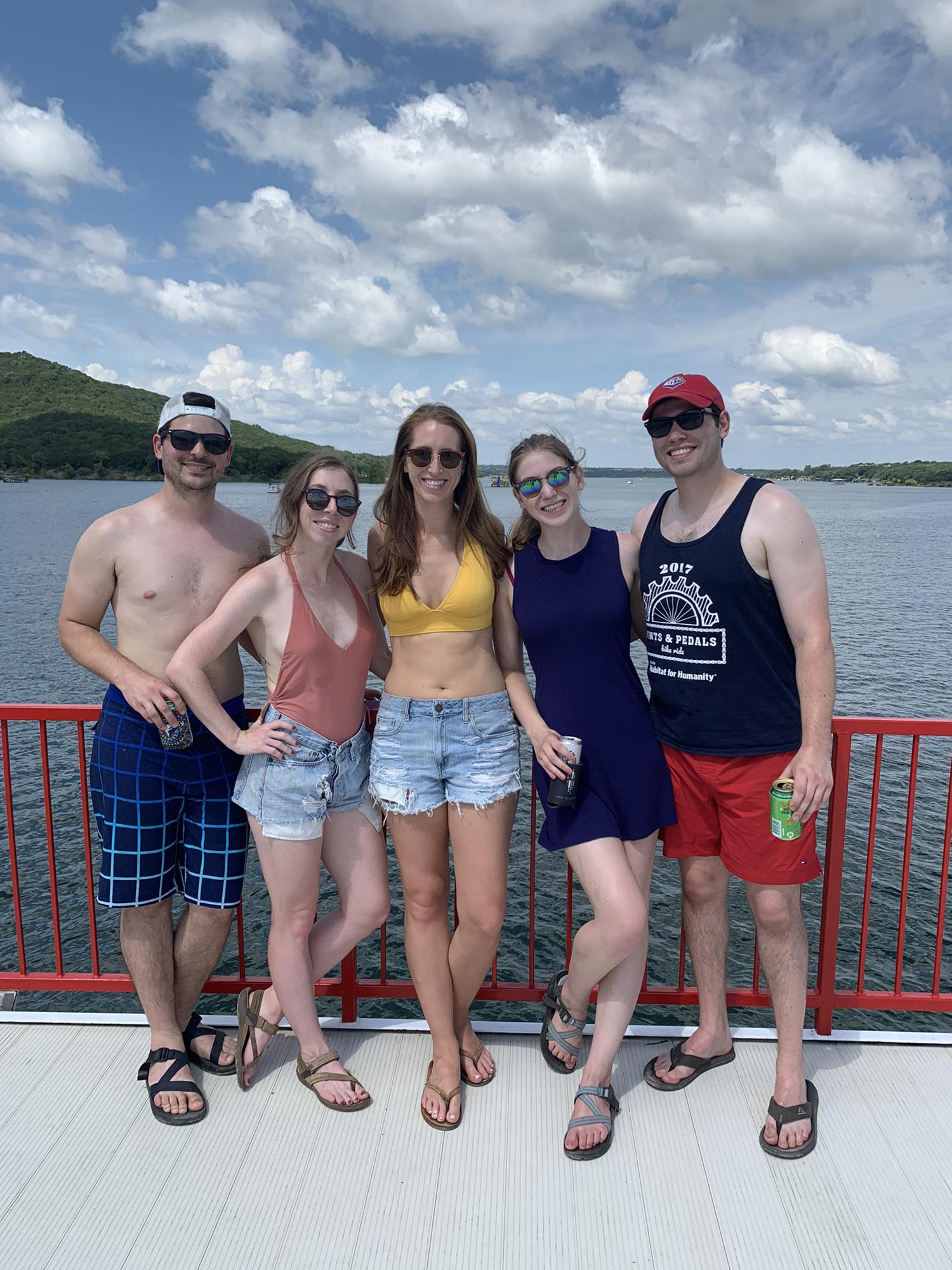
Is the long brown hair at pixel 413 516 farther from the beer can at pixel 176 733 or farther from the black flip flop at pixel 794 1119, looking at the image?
the black flip flop at pixel 794 1119

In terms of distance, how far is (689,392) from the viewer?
2889 mm

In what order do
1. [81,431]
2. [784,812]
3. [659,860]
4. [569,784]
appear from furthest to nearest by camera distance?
[81,431] → [659,860] → [569,784] → [784,812]

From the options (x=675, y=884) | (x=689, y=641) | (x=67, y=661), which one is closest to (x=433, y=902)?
(x=689, y=641)

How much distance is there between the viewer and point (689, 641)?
293 cm

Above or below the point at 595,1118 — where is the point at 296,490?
above

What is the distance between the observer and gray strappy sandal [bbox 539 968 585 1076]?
3205mm

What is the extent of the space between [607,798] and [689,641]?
0.63 meters

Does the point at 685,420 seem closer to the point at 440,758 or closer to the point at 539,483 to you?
the point at 539,483

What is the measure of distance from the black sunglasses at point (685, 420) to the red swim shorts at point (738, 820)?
3.78ft

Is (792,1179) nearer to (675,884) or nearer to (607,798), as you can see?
(607,798)

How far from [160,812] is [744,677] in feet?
7.21

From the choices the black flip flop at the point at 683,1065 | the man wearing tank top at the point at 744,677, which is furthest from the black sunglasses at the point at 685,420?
the black flip flop at the point at 683,1065

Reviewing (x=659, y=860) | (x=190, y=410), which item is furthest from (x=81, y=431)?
(x=190, y=410)

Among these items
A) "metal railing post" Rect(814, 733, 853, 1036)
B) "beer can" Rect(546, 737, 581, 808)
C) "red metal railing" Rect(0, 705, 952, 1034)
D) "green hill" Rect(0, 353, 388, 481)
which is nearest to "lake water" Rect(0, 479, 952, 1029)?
"beer can" Rect(546, 737, 581, 808)
